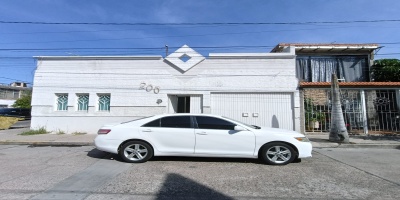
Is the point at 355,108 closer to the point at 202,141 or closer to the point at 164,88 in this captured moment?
the point at 164,88

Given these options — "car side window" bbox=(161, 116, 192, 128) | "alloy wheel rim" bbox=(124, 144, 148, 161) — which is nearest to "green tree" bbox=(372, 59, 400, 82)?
"car side window" bbox=(161, 116, 192, 128)

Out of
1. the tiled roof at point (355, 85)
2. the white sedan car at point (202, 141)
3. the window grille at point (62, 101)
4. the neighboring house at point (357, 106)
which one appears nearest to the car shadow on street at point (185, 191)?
the white sedan car at point (202, 141)

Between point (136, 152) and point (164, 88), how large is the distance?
23.2 ft

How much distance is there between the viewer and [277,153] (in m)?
6.54

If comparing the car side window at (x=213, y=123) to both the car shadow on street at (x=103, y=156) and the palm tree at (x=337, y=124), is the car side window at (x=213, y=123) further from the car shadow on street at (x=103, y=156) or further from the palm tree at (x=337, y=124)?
the palm tree at (x=337, y=124)

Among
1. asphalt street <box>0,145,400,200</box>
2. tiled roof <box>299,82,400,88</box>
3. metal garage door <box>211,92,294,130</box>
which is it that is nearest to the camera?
asphalt street <box>0,145,400,200</box>

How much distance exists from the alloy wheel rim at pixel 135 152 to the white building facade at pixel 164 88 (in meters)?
6.65

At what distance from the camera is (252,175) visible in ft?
18.1

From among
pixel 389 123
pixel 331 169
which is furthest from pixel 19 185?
pixel 389 123

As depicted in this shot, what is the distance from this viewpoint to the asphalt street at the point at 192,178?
430cm

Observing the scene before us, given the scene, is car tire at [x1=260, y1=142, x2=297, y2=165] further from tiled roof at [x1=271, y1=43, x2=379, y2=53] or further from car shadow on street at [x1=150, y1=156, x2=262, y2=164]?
tiled roof at [x1=271, y1=43, x2=379, y2=53]

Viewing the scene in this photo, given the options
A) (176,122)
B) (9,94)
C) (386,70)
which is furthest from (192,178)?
(9,94)

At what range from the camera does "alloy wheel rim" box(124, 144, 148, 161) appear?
6.61 metres

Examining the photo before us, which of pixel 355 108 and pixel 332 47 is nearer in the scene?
pixel 355 108
